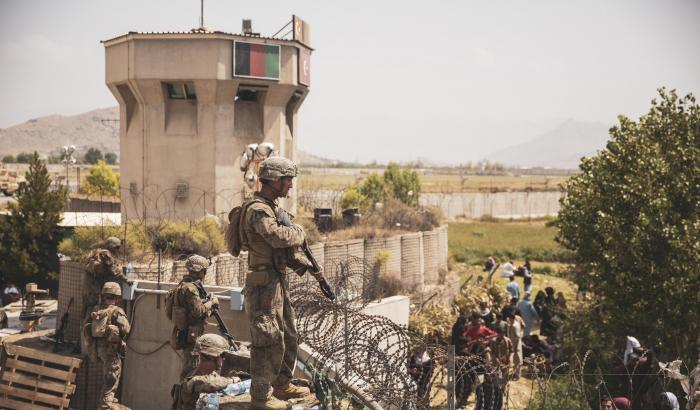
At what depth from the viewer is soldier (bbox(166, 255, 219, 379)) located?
7.34m

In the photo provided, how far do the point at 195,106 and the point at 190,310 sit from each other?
1197 centimetres

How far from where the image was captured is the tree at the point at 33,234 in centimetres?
1661

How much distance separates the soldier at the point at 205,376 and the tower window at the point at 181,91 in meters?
13.5

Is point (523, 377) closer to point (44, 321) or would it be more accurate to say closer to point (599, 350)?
point (599, 350)

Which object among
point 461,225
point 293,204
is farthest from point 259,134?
point 461,225

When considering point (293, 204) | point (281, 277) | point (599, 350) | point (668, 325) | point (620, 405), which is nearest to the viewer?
point (281, 277)

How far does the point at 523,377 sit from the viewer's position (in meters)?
14.3

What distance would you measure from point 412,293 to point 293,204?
441 cm

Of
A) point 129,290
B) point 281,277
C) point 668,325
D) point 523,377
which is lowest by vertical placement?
point 523,377

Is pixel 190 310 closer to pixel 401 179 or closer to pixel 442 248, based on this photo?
pixel 442 248

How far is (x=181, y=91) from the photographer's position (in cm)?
1852

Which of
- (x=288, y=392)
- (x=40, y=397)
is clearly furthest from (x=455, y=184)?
(x=288, y=392)

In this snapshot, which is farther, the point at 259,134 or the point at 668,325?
the point at 259,134

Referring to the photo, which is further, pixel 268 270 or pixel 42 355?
pixel 42 355
